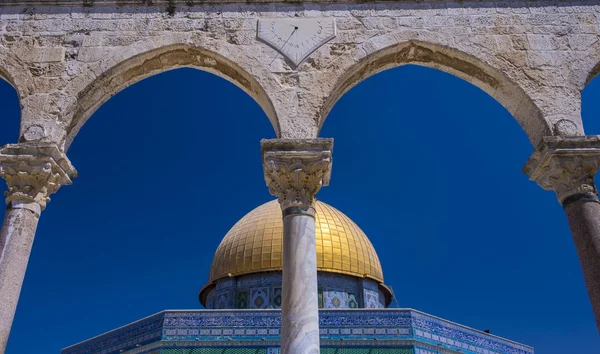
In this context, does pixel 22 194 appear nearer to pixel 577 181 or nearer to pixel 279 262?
pixel 577 181

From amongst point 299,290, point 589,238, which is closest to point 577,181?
point 589,238

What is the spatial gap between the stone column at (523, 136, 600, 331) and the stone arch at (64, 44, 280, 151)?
2.70m

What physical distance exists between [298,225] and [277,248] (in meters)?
11.5

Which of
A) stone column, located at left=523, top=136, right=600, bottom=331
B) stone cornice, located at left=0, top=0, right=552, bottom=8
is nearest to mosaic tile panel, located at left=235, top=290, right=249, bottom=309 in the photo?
stone cornice, located at left=0, top=0, right=552, bottom=8

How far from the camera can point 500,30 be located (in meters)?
6.17

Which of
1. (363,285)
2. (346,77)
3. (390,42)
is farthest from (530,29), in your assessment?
(363,285)

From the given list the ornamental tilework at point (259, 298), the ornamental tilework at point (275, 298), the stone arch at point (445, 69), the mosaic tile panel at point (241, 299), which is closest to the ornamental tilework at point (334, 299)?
the ornamental tilework at point (275, 298)

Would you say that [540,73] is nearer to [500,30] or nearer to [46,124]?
[500,30]

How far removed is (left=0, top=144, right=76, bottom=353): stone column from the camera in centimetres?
495

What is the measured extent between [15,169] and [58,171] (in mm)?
378

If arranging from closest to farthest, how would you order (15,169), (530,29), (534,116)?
(15,169) → (534,116) → (530,29)

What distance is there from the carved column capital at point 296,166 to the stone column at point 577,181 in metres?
2.13

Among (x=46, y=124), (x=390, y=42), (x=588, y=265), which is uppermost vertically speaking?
(x=390, y=42)

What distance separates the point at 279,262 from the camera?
16062 mm
